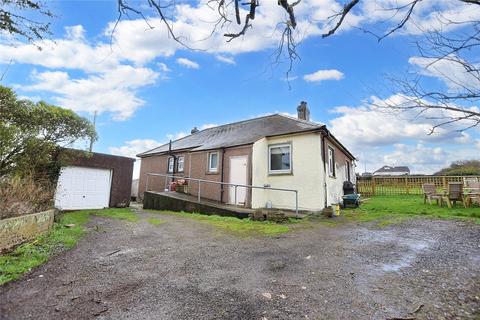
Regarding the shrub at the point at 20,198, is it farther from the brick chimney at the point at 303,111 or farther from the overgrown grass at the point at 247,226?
the brick chimney at the point at 303,111

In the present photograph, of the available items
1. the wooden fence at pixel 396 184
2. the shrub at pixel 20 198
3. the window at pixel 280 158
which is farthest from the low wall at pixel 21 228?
the wooden fence at pixel 396 184

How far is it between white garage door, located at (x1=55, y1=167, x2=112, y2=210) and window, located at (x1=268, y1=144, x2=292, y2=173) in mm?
10003

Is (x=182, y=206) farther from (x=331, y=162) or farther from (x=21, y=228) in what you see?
(x=331, y=162)

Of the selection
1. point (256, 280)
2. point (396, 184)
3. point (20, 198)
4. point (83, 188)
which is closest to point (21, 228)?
point (20, 198)

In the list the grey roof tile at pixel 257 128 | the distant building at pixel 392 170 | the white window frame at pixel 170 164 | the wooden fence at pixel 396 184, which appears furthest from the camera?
the distant building at pixel 392 170

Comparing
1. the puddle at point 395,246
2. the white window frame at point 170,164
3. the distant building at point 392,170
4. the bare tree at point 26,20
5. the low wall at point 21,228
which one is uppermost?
the distant building at point 392,170

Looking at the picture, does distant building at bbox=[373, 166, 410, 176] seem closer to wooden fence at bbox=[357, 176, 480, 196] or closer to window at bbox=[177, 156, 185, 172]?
wooden fence at bbox=[357, 176, 480, 196]

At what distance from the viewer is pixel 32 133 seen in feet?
32.5

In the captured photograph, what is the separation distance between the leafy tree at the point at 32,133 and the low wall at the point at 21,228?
2.75 metres

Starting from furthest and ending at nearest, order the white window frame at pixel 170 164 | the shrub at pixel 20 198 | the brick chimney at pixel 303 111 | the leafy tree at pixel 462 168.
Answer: the leafy tree at pixel 462 168
the white window frame at pixel 170 164
the brick chimney at pixel 303 111
the shrub at pixel 20 198

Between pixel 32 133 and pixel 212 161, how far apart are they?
27.5ft

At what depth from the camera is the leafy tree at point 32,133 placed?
8840 mm

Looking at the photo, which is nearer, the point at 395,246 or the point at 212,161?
the point at 395,246

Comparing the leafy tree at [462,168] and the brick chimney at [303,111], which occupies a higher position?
the brick chimney at [303,111]
